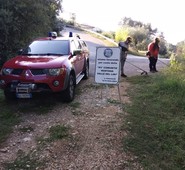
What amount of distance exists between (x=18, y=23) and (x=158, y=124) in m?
7.18

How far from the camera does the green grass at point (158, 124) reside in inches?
201

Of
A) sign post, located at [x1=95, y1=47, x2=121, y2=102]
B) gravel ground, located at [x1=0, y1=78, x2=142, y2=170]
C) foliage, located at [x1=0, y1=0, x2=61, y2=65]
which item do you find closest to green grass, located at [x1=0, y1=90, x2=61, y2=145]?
gravel ground, located at [x1=0, y1=78, x2=142, y2=170]

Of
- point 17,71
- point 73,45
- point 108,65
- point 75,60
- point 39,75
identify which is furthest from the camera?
point 73,45

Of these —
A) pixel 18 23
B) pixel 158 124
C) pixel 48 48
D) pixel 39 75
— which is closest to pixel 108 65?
pixel 48 48

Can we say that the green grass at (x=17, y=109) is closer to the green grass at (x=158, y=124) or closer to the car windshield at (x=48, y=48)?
the car windshield at (x=48, y=48)

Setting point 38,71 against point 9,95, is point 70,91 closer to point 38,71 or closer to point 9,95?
point 38,71

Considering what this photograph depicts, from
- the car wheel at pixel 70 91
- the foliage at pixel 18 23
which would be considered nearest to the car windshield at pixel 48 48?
the car wheel at pixel 70 91

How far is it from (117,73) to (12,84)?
8.12 feet

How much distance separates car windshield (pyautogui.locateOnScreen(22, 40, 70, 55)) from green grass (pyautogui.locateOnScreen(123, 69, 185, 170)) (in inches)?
86.2

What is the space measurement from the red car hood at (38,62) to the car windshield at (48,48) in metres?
0.47

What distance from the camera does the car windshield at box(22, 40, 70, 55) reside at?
8250 millimetres

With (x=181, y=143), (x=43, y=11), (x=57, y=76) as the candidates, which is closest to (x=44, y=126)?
(x=57, y=76)

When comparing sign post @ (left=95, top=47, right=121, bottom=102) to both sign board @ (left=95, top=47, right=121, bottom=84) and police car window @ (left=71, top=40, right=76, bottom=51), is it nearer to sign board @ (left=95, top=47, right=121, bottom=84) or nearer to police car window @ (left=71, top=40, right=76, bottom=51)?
sign board @ (left=95, top=47, right=121, bottom=84)

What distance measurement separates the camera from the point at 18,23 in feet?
38.0
